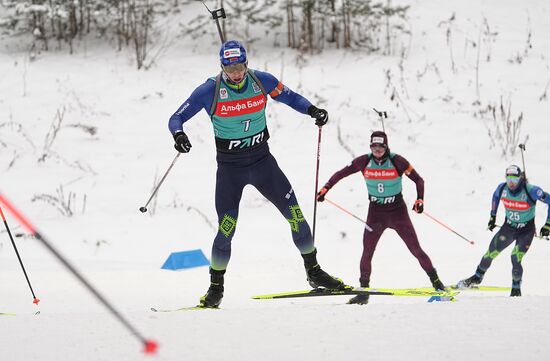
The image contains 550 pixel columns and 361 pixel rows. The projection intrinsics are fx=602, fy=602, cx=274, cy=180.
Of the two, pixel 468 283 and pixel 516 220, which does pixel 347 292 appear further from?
pixel 516 220

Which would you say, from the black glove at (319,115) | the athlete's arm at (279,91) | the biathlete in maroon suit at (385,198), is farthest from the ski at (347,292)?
the athlete's arm at (279,91)

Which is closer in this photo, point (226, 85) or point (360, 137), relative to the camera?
point (226, 85)

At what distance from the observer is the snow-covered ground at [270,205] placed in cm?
360

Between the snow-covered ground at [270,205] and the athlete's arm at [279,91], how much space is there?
1.96m

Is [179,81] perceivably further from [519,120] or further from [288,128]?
[519,120]

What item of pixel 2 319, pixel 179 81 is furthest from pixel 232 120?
pixel 179 81

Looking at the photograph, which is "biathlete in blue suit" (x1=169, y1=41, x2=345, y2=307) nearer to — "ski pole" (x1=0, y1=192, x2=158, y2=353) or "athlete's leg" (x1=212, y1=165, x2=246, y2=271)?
"athlete's leg" (x1=212, y1=165, x2=246, y2=271)

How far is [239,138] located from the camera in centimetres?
536

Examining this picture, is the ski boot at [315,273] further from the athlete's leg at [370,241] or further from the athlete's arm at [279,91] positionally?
the athlete's leg at [370,241]

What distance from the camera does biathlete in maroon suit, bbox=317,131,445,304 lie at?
7613 millimetres

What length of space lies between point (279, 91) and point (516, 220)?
4193mm

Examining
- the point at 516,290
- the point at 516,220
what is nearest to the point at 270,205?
the point at 516,220

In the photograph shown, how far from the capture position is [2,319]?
4.35 m

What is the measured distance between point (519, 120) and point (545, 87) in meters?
2.17
